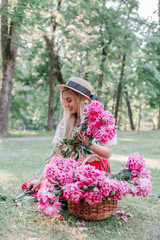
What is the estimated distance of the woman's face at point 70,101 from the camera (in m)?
2.98

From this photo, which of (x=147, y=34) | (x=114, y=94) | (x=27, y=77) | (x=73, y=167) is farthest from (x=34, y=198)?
(x=114, y=94)

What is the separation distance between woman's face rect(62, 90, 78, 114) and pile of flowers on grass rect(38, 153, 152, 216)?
0.74 metres

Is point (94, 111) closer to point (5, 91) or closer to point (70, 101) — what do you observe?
point (70, 101)

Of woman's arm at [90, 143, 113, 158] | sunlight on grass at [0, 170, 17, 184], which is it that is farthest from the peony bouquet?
sunlight on grass at [0, 170, 17, 184]

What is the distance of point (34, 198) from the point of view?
3.19 meters

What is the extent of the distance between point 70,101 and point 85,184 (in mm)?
1136

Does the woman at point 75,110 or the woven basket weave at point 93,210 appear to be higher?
the woman at point 75,110

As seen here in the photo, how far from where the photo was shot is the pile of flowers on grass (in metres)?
2.21

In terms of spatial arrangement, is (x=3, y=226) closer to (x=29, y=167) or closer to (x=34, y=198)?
(x=34, y=198)

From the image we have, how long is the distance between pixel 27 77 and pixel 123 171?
16.6 meters

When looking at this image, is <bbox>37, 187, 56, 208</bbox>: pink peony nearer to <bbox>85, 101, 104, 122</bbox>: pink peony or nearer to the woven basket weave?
the woven basket weave

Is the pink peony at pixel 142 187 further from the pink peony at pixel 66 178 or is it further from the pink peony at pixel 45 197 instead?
the pink peony at pixel 45 197

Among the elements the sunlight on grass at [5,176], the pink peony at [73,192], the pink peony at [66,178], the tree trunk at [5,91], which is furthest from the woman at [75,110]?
the tree trunk at [5,91]

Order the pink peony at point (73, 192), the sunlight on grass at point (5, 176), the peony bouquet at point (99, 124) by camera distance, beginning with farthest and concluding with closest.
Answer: the sunlight on grass at point (5, 176) < the peony bouquet at point (99, 124) < the pink peony at point (73, 192)
